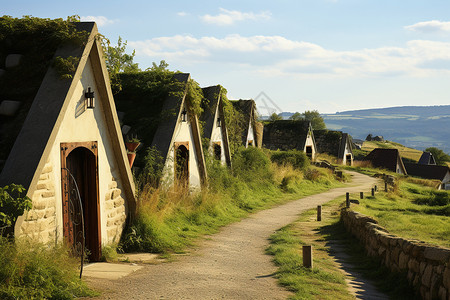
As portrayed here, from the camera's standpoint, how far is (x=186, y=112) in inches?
561

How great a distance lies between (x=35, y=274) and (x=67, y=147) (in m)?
2.61

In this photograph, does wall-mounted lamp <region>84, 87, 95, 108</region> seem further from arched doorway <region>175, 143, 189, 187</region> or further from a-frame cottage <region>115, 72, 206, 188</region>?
arched doorway <region>175, 143, 189, 187</region>

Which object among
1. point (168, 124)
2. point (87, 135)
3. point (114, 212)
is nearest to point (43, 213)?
point (87, 135)

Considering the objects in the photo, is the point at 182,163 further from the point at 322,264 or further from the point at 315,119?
the point at 315,119

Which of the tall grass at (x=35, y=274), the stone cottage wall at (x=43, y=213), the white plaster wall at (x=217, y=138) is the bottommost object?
the tall grass at (x=35, y=274)

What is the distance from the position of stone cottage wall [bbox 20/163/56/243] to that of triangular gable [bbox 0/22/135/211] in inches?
15.2

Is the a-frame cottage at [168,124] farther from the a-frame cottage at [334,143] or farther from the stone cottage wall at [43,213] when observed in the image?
the a-frame cottage at [334,143]

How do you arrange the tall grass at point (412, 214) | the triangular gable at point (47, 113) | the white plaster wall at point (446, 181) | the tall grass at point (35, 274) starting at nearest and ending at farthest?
the tall grass at point (35, 274), the triangular gable at point (47, 113), the tall grass at point (412, 214), the white plaster wall at point (446, 181)

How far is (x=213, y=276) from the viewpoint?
25.5 ft

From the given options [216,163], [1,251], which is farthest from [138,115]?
[1,251]

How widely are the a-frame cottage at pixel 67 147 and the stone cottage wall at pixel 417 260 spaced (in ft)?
17.4

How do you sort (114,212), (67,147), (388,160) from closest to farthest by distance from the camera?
(67,147)
(114,212)
(388,160)

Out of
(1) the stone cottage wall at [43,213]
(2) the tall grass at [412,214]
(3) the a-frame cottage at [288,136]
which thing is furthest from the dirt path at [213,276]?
(3) the a-frame cottage at [288,136]

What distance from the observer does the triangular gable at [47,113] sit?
645 cm
